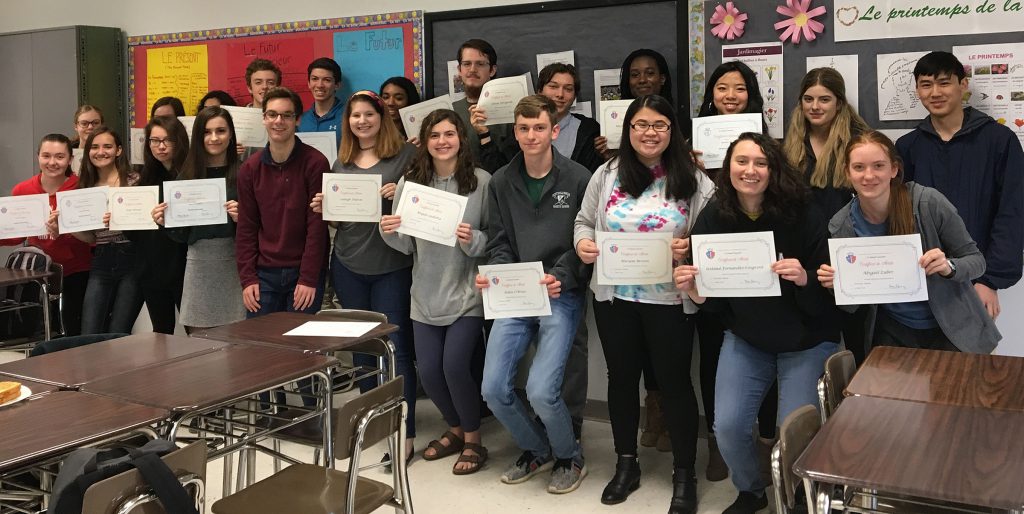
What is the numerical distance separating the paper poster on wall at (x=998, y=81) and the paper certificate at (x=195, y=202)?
3.44 metres

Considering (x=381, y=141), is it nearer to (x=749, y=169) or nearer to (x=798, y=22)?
(x=749, y=169)

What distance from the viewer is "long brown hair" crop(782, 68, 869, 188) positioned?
11.0 ft

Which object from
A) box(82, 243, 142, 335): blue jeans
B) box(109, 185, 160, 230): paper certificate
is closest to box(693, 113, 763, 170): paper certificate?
box(109, 185, 160, 230): paper certificate

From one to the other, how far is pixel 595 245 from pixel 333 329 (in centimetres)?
106

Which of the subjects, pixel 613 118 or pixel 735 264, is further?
pixel 613 118

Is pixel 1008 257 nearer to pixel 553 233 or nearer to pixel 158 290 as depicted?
pixel 553 233

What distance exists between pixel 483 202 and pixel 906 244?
1.73 meters

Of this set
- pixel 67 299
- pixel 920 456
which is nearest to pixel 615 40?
pixel 920 456

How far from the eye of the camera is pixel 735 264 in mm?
2943

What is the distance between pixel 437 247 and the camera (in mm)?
3748

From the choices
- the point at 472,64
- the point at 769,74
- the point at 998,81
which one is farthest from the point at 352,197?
the point at 998,81

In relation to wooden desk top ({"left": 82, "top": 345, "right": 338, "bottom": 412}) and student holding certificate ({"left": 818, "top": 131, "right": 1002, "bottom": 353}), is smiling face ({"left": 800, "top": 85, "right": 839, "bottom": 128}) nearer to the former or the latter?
student holding certificate ({"left": 818, "top": 131, "right": 1002, "bottom": 353})

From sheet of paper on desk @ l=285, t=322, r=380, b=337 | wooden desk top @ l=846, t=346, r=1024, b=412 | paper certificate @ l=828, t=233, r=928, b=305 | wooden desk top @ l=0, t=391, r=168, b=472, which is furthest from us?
sheet of paper on desk @ l=285, t=322, r=380, b=337

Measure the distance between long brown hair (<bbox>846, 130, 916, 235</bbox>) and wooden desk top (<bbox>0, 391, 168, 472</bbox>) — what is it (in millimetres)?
2380
